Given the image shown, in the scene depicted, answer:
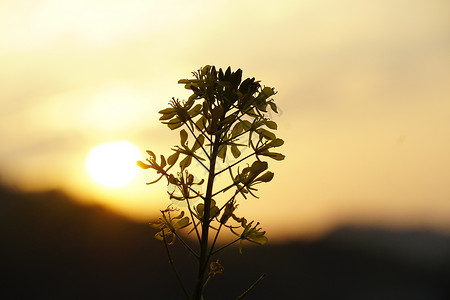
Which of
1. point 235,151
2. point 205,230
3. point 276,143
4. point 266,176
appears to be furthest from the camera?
point 235,151

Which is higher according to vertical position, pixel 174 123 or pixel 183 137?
pixel 174 123

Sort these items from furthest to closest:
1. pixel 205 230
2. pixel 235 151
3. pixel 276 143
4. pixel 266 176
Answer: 1. pixel 235 151
2. pixel 276 143
3. pixel 266 176
4. pixel 205 230

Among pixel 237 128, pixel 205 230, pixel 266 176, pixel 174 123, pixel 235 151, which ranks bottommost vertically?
pixel 205 230

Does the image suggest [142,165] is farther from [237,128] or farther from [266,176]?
[266,176]

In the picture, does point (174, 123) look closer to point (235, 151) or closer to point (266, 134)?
point (235, 151)

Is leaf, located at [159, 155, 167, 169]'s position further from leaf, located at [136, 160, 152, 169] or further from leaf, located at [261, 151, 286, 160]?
leaf, located at [261, 151, 286, 160]

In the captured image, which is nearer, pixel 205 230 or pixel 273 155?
pixel 205 230

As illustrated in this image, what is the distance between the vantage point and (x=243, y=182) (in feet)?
11.8

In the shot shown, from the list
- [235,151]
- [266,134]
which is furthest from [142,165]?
[266,134]

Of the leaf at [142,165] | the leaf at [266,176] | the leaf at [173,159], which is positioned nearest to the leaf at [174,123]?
the leaf at [173,159]

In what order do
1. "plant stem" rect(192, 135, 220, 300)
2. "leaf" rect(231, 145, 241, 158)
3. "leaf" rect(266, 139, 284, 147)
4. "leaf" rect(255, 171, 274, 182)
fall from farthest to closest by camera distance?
"leaf" rect(231, 145, 241, 158)
"leaf" rect(266, 139, 284, 147)
"leaf" rect(255, 171, 274, 182)
"plant stem" rect(192, 135, 220, 300)

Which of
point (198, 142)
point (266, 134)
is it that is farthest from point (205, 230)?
point (266, 134)

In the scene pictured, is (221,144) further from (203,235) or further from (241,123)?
(203,235)

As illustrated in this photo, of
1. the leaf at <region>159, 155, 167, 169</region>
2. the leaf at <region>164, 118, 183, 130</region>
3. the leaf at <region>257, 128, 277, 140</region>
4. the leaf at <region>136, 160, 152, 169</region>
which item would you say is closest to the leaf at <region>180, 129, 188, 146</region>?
the leaf at <region>164, 118, 183, 130</region>
